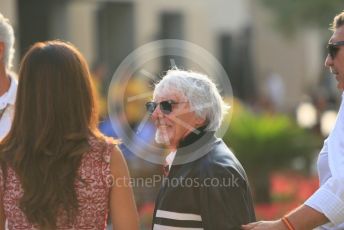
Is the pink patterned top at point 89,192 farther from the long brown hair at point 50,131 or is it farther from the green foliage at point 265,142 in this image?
the green foliage at point 265,142

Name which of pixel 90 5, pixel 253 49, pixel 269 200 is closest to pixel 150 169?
pixel 269 200

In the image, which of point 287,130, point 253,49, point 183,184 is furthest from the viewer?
point 253,49

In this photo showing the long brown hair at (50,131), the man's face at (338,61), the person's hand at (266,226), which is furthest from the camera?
Answer: the man's face at (338,61)

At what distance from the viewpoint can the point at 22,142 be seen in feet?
12.2

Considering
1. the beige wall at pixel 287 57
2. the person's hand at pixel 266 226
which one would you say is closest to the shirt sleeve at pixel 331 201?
the person's hand at pixel 266 226

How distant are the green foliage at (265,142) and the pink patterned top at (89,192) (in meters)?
8.64

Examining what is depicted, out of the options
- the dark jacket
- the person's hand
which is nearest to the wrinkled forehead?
the dark jacket

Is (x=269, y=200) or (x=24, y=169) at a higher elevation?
(x=24, y=169)

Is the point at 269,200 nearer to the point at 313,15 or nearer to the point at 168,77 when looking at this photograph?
the point at 168,77

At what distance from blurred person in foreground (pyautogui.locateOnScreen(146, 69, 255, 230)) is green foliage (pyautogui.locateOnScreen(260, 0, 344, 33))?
30523 mm

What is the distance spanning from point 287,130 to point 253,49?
33.2 metres

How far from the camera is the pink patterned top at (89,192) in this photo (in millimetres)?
3713

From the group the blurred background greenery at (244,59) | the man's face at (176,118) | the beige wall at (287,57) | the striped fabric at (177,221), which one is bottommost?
the beige wall at (287,57)

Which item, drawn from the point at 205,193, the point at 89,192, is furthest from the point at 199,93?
the point at 89,192
